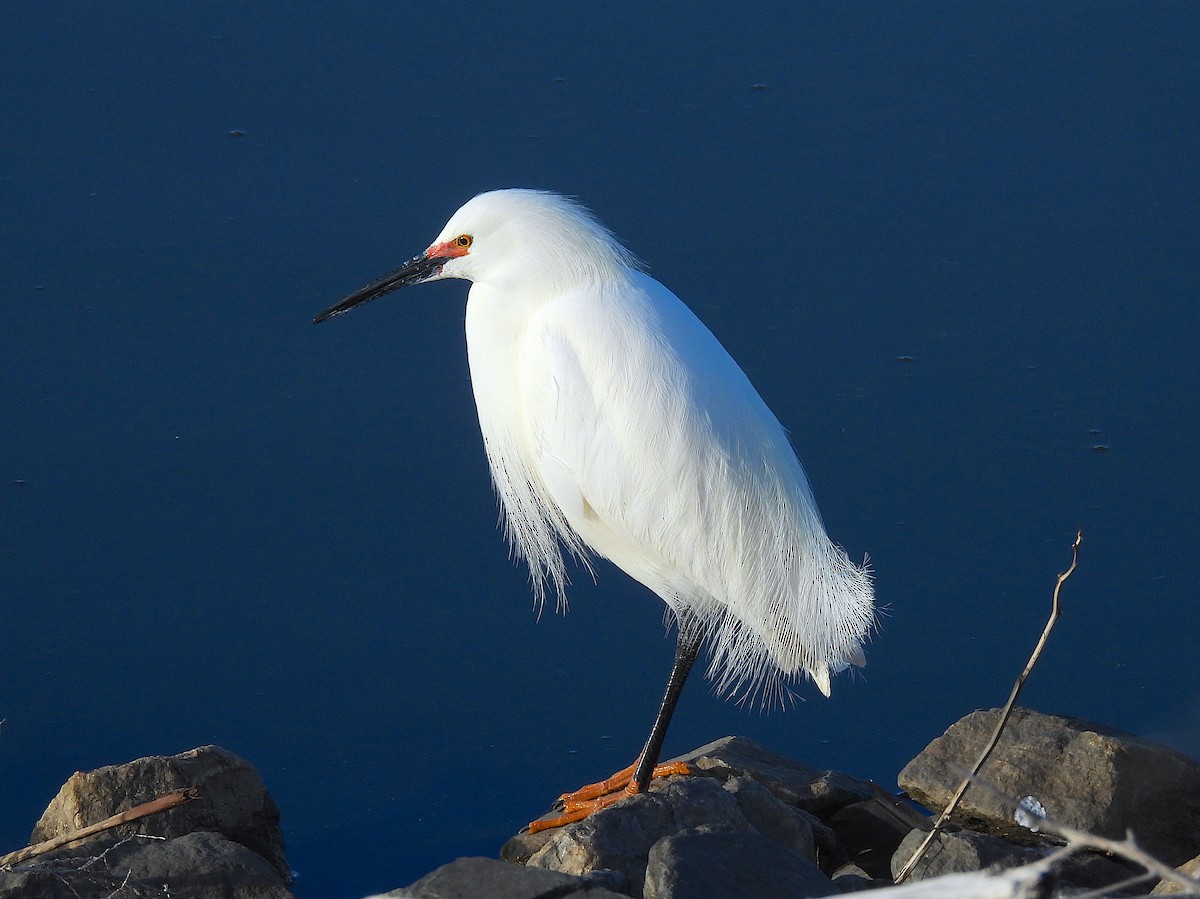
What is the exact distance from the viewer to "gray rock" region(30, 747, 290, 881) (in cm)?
244

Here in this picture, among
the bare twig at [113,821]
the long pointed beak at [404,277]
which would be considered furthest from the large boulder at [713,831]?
the long pointed beak at [404,277]

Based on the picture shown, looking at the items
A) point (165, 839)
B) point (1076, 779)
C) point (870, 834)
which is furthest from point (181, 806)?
point (1076, 779)

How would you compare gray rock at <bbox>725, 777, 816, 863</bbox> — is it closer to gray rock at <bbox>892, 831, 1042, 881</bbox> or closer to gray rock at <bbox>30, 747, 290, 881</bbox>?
gray rock at <bbox>892, 831, 1042, 881</bbox>

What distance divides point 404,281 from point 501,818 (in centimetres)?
106

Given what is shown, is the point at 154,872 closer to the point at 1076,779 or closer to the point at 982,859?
the point at 982,859

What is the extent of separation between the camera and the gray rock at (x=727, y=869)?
198 centimetres

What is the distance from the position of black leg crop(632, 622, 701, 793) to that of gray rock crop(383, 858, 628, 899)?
2.60 feet

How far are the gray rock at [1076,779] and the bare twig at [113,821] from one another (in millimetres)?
1308

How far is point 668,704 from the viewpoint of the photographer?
2762 millimetres

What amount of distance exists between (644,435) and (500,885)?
0.97m

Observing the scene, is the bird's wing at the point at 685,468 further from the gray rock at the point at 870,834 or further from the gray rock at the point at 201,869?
the gray rock at the point at 201,869

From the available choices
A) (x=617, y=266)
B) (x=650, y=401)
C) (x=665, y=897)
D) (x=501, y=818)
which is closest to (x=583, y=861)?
(x=665, y=897)

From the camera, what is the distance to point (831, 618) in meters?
2.69

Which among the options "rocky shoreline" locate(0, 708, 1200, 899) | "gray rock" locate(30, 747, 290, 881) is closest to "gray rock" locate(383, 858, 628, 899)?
"rocky shoreline" locate(0, 708, 1200, 899)
